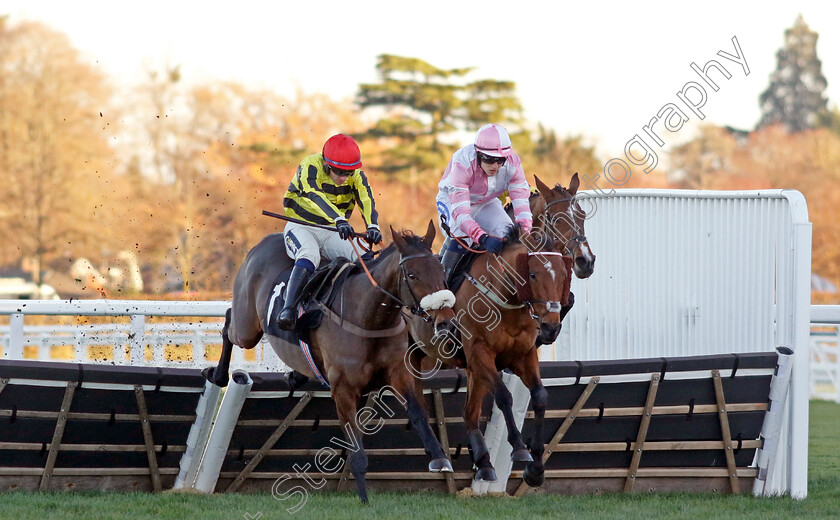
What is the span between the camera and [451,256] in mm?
6473

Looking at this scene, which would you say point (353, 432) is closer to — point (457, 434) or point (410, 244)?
point (457, 434)

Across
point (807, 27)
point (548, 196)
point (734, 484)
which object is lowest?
point (734, 484)

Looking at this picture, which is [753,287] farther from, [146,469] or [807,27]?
[807,27]

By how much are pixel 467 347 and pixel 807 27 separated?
2456 inches

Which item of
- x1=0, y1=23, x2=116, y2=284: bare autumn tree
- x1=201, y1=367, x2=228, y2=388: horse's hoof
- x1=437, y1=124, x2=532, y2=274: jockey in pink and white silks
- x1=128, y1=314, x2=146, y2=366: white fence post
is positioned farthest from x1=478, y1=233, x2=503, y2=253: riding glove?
x1=0, y1=23, x2=116, y2=284: bare autumn tree

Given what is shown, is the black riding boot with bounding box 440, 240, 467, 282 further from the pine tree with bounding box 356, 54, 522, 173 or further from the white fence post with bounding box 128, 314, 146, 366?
the pine tree with bounding box 356, 54, 522, 173

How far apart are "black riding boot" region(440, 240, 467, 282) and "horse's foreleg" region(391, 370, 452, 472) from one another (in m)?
0.82

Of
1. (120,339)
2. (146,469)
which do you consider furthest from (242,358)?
(146,469)

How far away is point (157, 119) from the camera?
2914 cm

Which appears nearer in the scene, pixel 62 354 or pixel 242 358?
pixel 242 358

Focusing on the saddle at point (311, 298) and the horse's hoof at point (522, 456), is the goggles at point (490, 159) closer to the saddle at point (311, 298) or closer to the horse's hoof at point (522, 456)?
the saddle at point (311, 298)

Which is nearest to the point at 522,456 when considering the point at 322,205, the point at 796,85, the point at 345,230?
the point at 345,230

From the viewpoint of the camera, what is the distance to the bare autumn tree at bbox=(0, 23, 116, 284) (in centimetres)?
2800

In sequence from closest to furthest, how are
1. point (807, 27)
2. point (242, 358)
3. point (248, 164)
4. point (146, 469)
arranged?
point (146, 469)
point (242, 358)
point (248, 164)
point (807, 27)
